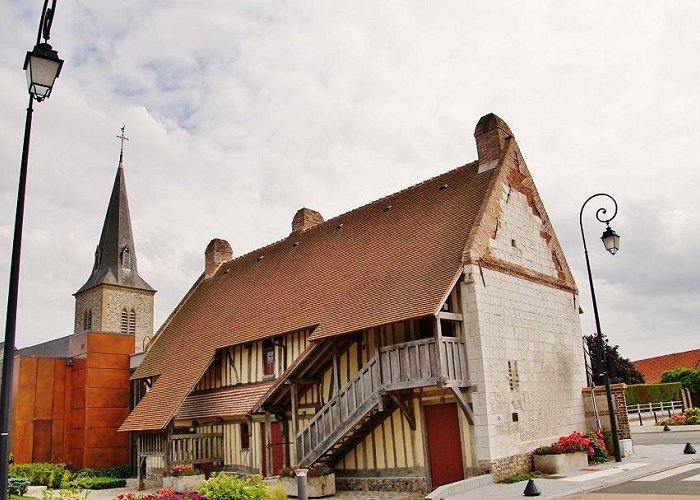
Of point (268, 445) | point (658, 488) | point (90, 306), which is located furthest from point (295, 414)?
point (90, 306)

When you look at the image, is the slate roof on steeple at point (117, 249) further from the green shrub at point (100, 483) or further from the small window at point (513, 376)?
the small window at point (513, 376)

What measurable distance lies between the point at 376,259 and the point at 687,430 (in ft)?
53.8

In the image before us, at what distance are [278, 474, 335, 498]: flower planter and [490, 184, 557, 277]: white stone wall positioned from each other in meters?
6.62

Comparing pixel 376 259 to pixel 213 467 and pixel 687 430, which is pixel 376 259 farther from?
pixel 687 430

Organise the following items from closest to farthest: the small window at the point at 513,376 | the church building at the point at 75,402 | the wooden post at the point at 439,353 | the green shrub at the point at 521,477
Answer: the wooden post at the point at 439,353 → the green shrub at the point at 521,477 → the small window at the point at 513,376 → the church building at the point at 75,402

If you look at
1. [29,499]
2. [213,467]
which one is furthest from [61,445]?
[29,499]

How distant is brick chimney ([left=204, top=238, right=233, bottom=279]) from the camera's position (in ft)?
86.9

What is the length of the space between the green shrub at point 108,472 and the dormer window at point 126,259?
24.2 meters

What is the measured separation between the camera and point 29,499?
1412cm

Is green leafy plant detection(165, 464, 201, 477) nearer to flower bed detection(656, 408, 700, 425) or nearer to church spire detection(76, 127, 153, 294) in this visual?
flower bed detection(656, 408, 700, 425)

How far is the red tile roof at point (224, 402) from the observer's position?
680 inches

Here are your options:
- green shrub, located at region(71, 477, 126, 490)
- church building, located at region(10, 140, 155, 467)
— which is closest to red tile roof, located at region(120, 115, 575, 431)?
church building, located at region(10, 140, 155, 467)

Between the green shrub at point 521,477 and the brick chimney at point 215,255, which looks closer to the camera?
→ the green shrub at point 521,477

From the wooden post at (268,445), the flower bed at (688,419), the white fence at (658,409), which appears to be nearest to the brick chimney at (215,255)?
the wooden post at (268,445)
